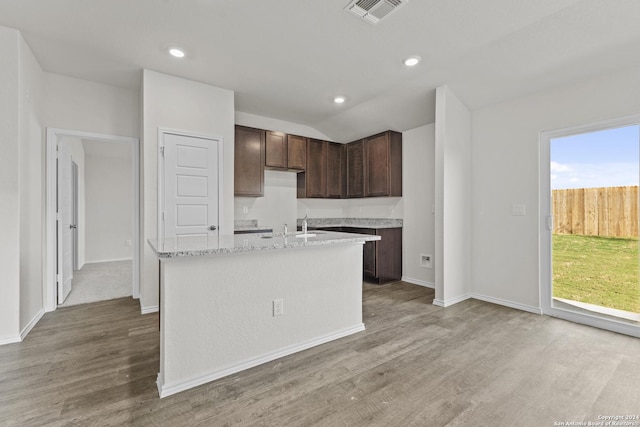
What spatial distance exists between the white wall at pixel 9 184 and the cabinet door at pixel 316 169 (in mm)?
3494

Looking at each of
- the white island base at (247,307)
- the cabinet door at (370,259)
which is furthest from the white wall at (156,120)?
the cabinet door at (370,259)

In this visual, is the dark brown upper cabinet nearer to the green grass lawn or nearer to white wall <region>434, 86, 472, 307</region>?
white wall <region>434, 86, 472, 307</region>

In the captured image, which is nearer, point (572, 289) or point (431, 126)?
point (572, 289)

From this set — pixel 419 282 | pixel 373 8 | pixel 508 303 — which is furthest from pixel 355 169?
pixel 373 8

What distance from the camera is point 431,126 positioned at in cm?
443

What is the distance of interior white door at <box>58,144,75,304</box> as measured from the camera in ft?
11.5

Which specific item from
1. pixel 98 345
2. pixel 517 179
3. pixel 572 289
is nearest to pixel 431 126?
pixel 517 179

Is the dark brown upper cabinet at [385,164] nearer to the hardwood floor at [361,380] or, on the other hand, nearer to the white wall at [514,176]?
the white wall at [514,176]

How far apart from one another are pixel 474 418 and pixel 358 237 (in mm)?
1452

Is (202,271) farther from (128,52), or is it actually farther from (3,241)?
(128,52)

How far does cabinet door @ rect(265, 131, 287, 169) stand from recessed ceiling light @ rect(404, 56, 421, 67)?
2281 millimetres

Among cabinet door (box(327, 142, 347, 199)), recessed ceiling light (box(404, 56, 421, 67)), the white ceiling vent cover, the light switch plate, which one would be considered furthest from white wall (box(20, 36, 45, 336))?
the light switch plate

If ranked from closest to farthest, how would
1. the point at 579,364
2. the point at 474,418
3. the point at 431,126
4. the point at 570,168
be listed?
the point at 474,418, the point at 579,364, the point at 570,168, the point at 431,126

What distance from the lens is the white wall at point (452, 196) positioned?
356 cm
